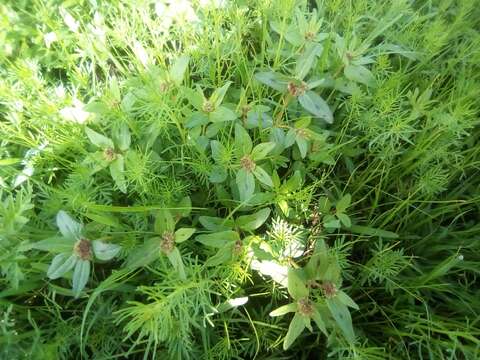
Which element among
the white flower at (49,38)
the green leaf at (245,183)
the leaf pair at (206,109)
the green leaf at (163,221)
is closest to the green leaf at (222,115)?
the leaf pair at (206,109)

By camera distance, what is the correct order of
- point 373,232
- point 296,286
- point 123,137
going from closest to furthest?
1. point 296,286
2. point 123,137
3. point 373,232

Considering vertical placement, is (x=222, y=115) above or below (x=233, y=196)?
above

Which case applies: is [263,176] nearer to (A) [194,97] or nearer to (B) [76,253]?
(A) [194,97]

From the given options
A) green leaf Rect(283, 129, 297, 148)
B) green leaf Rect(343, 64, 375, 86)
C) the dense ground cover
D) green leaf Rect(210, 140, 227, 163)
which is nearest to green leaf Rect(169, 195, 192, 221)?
the dense ground cover

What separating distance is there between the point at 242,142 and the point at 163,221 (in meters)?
0.22

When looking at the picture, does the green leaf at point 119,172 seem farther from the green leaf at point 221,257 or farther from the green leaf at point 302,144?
the green leaf at point 302,144

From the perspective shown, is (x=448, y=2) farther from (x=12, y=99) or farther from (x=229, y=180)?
(x=12, y=99)

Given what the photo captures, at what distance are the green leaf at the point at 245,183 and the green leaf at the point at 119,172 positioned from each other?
223 millimetres

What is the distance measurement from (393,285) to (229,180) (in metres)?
0.45

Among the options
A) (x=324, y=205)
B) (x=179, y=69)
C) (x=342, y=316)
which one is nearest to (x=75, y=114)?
(x=179, y=69)

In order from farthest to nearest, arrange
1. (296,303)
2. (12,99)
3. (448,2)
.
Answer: (448,2)
(12,99)
(296,303)

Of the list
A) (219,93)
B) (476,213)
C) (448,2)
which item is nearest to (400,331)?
(476,213)

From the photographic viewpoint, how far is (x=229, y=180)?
102cm

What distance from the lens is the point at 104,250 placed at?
0.86 m
